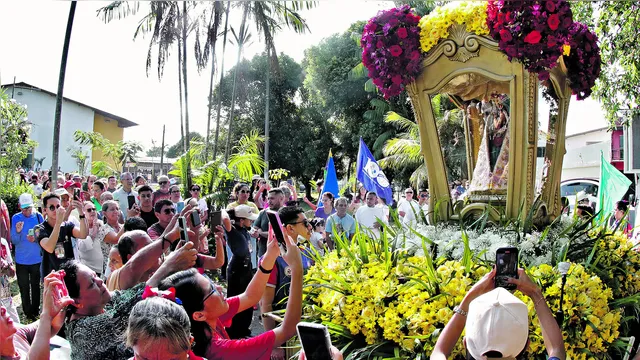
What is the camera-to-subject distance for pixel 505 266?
2850 millimetres

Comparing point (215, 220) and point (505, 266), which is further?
point (215, 220)

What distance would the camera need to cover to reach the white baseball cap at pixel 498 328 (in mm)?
2170

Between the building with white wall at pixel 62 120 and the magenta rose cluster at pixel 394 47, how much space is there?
29947 millimetres

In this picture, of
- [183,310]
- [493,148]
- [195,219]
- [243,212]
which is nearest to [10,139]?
[243,212]

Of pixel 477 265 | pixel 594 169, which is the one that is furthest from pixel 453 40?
pixel 594 169

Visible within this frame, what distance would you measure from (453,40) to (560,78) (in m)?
1.16

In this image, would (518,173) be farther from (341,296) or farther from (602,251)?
(341,296)

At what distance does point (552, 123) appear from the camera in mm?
5707

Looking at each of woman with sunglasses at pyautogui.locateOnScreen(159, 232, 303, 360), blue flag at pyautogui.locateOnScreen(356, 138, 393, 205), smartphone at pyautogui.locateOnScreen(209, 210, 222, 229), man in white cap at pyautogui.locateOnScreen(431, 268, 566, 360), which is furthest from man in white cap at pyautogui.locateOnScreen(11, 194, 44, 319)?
man in white cap at pyautogui.locateOnScreen(431, 268, 566, 360)

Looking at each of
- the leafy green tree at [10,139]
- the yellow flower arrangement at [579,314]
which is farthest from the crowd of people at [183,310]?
the leafy green tree at [10,139]

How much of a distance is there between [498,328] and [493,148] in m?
3.67

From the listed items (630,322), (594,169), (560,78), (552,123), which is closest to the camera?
(630,322)

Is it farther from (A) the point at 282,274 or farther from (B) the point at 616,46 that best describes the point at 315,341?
(B) the point at 616,46

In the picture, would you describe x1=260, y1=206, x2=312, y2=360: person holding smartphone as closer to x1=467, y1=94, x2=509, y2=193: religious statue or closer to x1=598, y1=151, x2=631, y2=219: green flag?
x1=467, y1=94, x2=509, y2=193: religious statue
